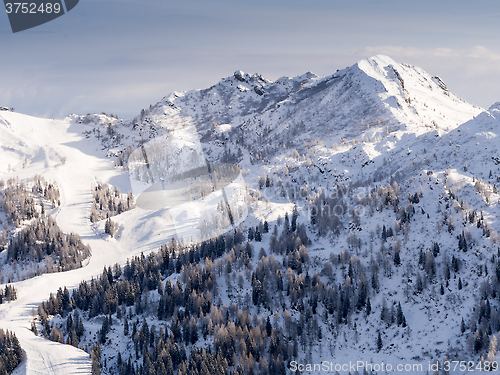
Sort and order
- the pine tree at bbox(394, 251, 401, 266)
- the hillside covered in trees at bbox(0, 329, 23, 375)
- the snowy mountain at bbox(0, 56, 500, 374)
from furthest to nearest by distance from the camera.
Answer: the pine tree at bbox(394, 251, 401, 266)
the snowy mountain at bbox(0, 56, 500, 374)
the hillside covered in trees at bbox(0, 329, 23, 375)

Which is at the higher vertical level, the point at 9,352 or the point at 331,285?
the point at 9,352

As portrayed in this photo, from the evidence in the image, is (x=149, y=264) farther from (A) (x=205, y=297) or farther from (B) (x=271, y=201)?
(B) (x=271, y=201)

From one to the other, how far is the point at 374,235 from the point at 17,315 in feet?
472

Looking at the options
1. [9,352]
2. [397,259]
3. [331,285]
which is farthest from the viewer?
[331,285]

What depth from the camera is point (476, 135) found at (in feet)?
552

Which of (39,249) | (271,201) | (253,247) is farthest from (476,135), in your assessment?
(39,249)

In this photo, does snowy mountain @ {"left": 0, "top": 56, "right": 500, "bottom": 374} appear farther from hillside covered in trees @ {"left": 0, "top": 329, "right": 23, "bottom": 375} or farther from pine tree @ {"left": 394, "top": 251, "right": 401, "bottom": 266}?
hillside covered in trees @ {"left": 0, "top": 329, "right": 23, "bottom": 375}

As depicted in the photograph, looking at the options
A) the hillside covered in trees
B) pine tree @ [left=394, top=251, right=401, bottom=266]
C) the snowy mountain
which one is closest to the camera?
the hillside covered in trees

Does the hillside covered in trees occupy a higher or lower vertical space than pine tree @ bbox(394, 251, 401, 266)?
lower

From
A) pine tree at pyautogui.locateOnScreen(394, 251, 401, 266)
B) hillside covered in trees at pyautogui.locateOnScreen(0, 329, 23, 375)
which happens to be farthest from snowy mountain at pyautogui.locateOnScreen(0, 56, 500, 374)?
hillside covered in trees at pyautogui.locateOnScreen(0, 329, 23, 375)

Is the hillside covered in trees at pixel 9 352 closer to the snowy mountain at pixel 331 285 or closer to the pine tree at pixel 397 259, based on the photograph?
the snowy mountain at pixel 331 285

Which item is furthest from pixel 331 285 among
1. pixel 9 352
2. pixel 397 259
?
pixel 9 352

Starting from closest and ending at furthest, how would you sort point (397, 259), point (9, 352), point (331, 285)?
point (9, 352)
point (397, 259)
point (331, 285)

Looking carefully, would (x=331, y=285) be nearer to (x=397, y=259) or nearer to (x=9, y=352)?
(x=397, y=259)
